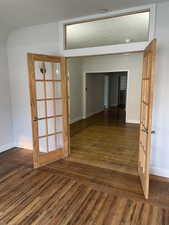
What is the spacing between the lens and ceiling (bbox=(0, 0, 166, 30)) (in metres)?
2.34

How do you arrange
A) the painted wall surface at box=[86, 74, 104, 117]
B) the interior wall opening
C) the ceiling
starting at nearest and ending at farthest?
the ceiling, the interior wall opening, the painted wall surface at box=[86, 74, 104, 117]

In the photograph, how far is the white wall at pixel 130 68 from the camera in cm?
592

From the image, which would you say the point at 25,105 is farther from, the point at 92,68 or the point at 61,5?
the point at 92,68

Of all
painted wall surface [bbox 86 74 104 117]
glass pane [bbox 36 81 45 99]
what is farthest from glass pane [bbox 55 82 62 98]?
painted wall surface [bbox 86 74 104 117]

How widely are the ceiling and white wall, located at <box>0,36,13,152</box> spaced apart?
789 mm

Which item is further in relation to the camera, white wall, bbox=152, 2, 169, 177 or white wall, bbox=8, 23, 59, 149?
white wall, bbox=8, 23, 59, 149

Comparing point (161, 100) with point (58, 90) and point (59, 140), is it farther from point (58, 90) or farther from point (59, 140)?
point (59, 140)

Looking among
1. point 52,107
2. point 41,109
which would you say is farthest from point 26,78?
point 52,107

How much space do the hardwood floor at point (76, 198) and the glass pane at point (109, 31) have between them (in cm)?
234

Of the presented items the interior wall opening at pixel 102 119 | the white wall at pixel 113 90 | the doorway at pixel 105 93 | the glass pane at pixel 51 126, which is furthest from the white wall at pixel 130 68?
the white wall at pixel 113 90

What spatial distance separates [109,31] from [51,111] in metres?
1.90

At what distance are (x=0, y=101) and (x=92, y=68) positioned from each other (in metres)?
4.06

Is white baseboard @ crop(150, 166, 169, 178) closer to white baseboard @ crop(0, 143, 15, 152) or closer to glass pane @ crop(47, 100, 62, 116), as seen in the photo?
glass pane @ crop(47, 100, 62, 116)

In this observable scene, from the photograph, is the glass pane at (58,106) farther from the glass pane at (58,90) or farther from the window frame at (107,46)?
the window frame at (107,46)
